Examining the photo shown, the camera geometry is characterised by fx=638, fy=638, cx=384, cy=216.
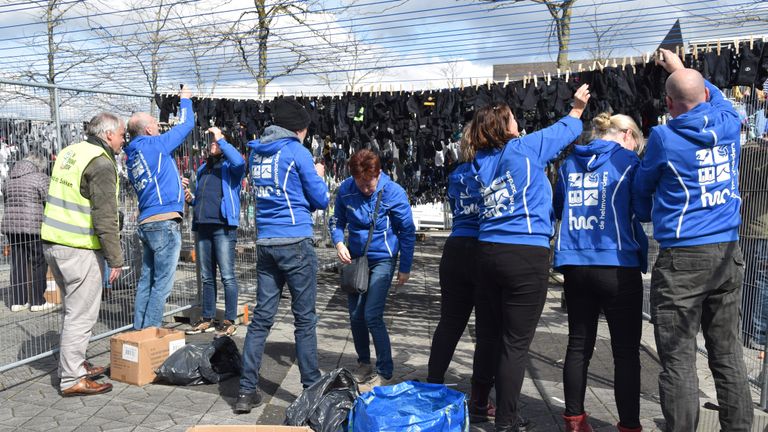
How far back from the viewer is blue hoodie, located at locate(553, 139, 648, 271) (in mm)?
3350

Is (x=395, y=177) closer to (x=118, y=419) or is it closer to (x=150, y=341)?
(x=150, y=341)

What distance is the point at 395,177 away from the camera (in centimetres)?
714

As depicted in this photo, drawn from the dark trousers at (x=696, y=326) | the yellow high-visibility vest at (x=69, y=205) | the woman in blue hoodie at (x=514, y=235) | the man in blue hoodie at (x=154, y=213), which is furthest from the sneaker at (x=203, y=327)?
the dark trousers at (x=696, y=326)

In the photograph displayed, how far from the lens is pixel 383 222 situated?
4.33m

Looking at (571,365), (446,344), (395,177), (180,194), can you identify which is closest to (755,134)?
(571,365)

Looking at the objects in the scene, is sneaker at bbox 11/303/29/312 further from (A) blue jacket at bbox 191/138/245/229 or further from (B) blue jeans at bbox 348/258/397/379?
(B) blue jeans at bbox 348/258/397/379

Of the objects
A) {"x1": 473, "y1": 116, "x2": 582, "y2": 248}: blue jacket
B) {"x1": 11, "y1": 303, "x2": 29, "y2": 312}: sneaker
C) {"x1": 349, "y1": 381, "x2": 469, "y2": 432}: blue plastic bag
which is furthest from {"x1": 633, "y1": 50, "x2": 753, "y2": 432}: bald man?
{"x1": 11, "y1": 303, "x2": 29, "y2": 312}: sneaker

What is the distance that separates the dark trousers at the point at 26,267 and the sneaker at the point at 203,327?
1359 mm

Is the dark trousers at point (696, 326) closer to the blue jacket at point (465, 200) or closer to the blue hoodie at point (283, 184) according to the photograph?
the blue jacket at point (465, 200)

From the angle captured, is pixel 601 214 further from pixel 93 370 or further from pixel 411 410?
pixel 93 370

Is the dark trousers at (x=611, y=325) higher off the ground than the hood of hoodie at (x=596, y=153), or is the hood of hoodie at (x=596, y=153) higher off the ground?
the hood of hoodie at (x=596, y=153)

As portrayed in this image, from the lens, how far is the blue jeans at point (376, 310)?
4352mm

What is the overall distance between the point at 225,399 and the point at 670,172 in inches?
124

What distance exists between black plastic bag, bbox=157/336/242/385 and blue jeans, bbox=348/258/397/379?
1027 mm
